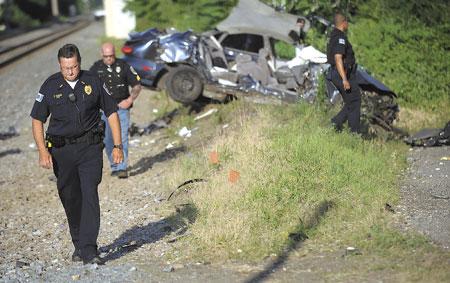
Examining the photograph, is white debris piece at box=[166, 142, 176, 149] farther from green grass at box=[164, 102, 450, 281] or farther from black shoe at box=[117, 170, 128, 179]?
black shoe at box=[117, 170, 128, 179]

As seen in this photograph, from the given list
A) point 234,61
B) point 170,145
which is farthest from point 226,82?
point 170,145

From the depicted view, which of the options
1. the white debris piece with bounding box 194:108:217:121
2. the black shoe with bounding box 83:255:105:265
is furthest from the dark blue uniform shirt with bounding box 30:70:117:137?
the white debris piece with bounding box 194:108:217:121

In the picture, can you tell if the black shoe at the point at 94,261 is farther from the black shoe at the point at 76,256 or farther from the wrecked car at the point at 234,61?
the wrecked car at the point at 234,61

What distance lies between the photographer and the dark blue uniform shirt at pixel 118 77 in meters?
9.31

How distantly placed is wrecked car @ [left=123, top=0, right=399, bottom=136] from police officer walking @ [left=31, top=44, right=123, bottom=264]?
6.63 m

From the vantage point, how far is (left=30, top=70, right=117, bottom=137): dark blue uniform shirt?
18.2 feet

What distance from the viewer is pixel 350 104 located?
9.29 m

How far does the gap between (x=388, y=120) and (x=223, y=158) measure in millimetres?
3420

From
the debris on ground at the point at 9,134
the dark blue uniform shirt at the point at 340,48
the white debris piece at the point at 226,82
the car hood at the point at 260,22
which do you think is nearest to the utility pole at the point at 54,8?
the debris on ground at the point at 9,134

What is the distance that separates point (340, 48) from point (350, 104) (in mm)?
746

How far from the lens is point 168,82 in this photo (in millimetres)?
13109

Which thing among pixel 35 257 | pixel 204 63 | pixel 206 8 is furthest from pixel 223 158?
pixel 206 8

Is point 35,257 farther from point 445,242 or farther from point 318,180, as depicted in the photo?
point 445,242

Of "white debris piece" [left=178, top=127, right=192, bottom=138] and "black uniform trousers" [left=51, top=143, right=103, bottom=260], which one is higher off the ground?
"black uniform trousers" [left=51, top=143, right=103, bottom=260]
